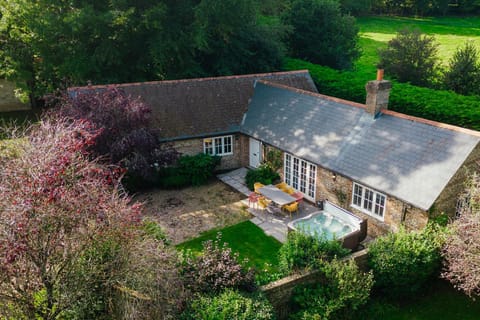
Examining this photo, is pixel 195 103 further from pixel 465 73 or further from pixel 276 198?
pixel 465 73

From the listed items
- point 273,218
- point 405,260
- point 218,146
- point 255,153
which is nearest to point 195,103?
point 218,146

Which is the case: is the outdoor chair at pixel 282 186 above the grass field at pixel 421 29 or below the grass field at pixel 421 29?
below

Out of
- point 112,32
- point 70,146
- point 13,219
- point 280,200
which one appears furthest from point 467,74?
point 13,219

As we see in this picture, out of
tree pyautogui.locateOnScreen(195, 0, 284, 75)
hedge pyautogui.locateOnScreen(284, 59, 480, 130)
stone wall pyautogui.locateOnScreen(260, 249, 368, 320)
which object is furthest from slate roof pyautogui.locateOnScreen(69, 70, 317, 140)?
stone wall pyautogui.locateOnScreen(260, 249, 368, 320)

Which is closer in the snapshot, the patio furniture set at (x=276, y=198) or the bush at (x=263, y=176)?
the patio furniture set at (x=276, y=198)

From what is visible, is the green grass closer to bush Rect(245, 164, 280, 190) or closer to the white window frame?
the white window frame

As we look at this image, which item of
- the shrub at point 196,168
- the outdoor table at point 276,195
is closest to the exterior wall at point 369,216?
the outdoor table at point 276,195

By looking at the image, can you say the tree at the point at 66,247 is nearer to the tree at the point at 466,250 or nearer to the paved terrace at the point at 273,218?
the paved terrace at the point at 273,218
